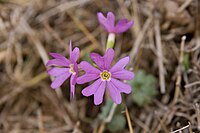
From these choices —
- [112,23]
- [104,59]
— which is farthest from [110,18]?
[104,59]

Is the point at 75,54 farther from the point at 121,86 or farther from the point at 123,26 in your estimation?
the point at 123,26

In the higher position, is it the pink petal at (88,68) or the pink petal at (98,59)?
the pink petal at (98,59)

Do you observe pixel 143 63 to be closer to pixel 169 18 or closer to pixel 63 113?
pixel 169 18

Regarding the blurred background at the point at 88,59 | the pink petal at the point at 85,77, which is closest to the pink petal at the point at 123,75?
the pink petal at the point at 85,77

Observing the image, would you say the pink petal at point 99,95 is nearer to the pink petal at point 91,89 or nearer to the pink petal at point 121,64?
the pink petal at point 91,89

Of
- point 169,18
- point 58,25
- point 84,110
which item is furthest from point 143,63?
point 58,25

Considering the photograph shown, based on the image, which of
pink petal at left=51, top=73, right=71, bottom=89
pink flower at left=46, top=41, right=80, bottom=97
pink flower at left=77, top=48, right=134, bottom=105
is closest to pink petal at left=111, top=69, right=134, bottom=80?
pink flower at left=77, top=48, right=134, bottom=105

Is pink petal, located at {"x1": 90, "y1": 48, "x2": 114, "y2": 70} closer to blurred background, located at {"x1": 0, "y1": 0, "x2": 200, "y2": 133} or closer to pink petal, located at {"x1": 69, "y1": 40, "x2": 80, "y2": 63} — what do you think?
pink petal, located at {"x1": 69, "y1": 40, "x2": 80, "y2": 63}
